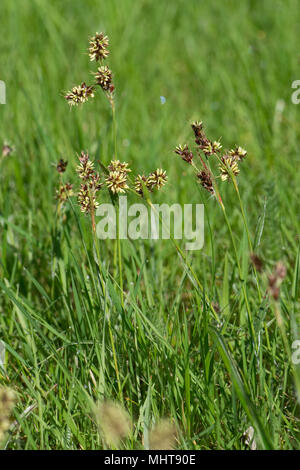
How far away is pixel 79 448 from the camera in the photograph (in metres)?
1.56

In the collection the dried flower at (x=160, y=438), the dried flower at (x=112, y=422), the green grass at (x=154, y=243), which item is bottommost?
the dried flower at (x=160, y=438)

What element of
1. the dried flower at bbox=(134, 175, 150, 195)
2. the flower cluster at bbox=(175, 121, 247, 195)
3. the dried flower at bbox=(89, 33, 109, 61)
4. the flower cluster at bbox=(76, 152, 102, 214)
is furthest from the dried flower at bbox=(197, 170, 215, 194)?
the dried flower at bbox=(89, 33, 109, 61)

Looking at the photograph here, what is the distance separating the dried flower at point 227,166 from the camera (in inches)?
53.4

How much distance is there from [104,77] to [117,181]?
0.78ft

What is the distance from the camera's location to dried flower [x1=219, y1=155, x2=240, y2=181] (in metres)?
1.36

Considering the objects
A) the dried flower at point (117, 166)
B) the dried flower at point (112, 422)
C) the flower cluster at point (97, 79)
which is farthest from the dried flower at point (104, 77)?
the dried flower at point (112, 422)

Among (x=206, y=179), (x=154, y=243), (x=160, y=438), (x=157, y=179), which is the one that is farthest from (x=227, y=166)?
(x=154, y=243)

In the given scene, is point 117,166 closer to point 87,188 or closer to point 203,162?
point 87,188

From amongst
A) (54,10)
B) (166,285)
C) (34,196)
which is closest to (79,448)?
(166,285)

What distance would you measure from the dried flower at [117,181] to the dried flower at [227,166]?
221 millimetres

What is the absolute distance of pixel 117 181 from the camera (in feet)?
4.53

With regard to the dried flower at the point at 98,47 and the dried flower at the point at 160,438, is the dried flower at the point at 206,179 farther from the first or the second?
the dried flower at the point at 160,438

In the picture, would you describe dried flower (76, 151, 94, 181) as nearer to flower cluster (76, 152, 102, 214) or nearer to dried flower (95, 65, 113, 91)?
flower cluster (76, 152, 102, 214)
